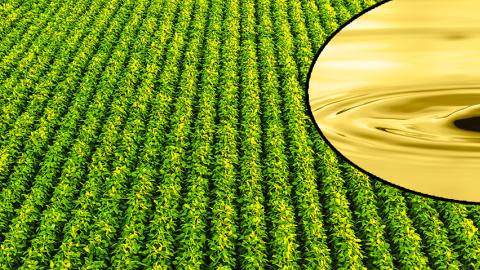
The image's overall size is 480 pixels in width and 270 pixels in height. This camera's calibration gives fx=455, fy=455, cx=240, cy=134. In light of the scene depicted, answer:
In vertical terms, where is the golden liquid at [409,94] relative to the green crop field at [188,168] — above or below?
above

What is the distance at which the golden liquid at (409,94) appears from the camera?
4.13ft

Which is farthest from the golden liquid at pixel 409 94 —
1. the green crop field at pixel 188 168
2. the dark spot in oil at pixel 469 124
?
the green crop field at pixel 188 168

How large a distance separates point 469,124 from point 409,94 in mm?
213

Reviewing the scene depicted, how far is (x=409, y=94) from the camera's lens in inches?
55.9

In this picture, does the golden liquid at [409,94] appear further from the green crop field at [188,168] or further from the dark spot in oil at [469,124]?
the green crop field at [188,168]

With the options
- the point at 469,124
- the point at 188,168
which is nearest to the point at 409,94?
the point at 469,124

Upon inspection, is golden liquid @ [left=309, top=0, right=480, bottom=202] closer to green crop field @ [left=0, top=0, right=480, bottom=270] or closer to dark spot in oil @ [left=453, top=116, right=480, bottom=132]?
dark spot in oil @ [left=453, top=116, right=480, bottom=132]

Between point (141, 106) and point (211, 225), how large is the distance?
9.80ft

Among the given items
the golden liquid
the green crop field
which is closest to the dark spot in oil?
the golden liquid

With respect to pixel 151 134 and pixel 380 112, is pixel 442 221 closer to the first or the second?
pixel 151 134

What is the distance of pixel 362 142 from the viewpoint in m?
1.35

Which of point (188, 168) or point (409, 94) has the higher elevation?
point (409, 94)

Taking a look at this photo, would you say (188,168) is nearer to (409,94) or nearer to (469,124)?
(409,94)

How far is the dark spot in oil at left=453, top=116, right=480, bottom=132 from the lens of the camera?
4.14 feet
